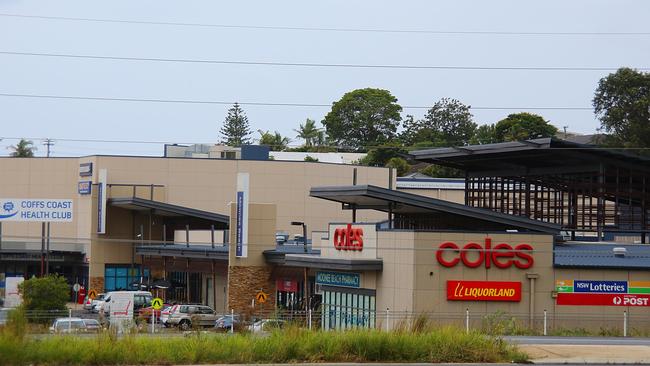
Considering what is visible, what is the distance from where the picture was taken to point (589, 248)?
50.1 m

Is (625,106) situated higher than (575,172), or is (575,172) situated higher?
(625,106)

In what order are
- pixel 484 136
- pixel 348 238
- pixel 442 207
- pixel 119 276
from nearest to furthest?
pixel 442 207 < pixel 348 238 < pixel 119 276 < pixel 484 136

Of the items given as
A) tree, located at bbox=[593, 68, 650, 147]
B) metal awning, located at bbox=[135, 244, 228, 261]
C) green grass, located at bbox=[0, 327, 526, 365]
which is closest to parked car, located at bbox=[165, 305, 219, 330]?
metal awning, located at bbox=[135, 244, 228, 261]

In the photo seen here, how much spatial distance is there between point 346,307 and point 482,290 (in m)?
7.52

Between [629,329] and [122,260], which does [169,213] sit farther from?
[629,329]

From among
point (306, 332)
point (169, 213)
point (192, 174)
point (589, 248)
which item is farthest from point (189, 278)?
point (306, 332)

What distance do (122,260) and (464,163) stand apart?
3377 cm

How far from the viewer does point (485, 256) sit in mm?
44656

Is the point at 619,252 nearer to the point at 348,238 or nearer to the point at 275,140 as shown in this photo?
the point at 348,238

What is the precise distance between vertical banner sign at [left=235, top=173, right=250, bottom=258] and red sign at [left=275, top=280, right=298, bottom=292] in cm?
255

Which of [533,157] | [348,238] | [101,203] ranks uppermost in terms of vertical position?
[533,157]

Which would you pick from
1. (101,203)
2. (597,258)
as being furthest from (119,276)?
(597,258)

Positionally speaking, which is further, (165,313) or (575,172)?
(165,313)

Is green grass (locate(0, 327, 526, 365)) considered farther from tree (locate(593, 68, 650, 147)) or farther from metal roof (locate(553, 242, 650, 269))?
tree (locate(593, 68, 650, 147))
